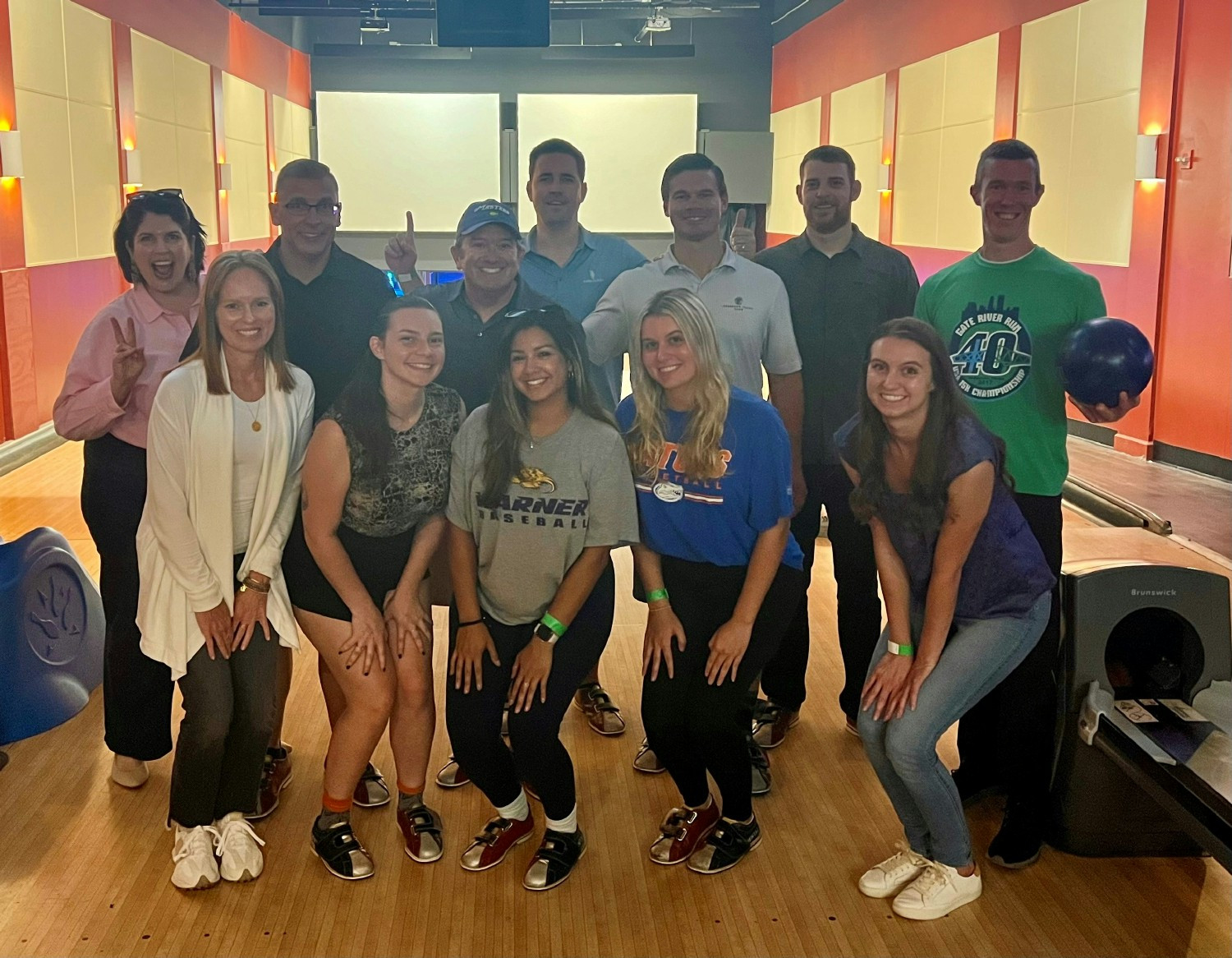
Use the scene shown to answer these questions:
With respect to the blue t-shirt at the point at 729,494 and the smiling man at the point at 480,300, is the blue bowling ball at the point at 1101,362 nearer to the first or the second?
the blue t-shirt at the point at 729,494

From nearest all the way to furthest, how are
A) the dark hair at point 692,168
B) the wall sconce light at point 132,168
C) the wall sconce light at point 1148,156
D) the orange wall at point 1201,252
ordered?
the dark hair at point 692,168, the orange wall at point 1201,252, the wall sconce light at point 1148,156, the wall sconce light at point 132,168

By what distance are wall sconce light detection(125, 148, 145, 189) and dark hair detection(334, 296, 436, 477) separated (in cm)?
785

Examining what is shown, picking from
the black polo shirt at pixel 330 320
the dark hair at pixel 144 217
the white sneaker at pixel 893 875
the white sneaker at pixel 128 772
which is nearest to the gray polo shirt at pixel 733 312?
the black polo shirt at pixel 330 320

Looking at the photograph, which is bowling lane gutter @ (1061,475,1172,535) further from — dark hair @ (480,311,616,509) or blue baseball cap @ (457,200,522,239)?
dark hair @ (480,311,616,509)

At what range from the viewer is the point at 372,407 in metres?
2.54

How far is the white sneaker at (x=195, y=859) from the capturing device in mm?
2580

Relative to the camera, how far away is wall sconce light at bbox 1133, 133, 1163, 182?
707 centimetres

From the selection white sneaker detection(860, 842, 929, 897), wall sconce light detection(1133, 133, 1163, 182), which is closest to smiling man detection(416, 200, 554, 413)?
white sneaker detection(860, 842, 929, 897)

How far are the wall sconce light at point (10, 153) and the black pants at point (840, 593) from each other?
5.90 metres

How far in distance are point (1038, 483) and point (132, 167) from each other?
8.55 m

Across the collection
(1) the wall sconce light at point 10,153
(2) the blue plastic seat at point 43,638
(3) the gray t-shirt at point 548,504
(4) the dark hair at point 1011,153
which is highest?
(1) the wall sconce light at point 10,153

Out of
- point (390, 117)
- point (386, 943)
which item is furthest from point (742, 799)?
point (390, 117)

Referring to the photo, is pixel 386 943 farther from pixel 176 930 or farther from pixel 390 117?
pixel 390 117

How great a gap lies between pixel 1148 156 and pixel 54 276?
23.1 ft
